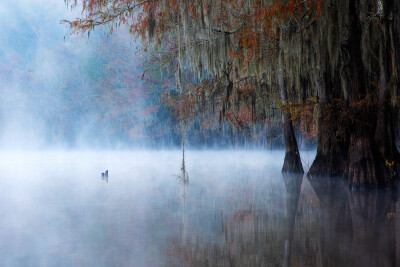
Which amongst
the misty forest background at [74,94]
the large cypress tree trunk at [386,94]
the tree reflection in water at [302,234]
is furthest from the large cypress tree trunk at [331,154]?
the misty forest background at [74,94]

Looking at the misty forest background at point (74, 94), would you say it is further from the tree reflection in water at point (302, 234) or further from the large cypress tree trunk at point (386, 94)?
the tree reflection in water at point (302, 234)

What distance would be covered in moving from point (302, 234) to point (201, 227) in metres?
1.24

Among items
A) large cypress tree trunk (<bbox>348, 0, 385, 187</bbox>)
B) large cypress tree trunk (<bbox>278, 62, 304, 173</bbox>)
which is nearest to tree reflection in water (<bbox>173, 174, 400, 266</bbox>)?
large cypress tree trunk (<bbox>348, 0, 385, 187</bbox>)

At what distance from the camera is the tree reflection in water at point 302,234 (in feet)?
12.9

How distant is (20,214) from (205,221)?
2921 millimetres

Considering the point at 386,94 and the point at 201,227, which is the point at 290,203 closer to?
the point at 201,227

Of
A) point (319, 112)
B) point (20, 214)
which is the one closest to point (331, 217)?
point (319, 112)

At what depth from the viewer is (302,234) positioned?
4.94 m

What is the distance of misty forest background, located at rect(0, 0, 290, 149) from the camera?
33.9m

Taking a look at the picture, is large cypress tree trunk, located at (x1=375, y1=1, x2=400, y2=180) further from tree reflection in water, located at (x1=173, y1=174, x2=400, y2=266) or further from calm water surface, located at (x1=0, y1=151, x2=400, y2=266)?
tree reflection in water, located at (x1=173, y1=174, x2=400, y2=266)

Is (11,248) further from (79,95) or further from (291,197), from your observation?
(79,95)

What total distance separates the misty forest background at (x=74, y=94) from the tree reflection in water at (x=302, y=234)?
85.6 ft

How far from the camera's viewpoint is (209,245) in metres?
4.50

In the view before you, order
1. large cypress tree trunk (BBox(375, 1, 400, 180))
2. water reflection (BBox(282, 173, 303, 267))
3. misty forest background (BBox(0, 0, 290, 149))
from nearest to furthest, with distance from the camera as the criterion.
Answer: water reflection (BBox(282, 173, 303, 267)) → large cypress tree trunk (BBox(375, 1, 400, 180)) → misty forest background (BBox(0, 0, 290, 149))
